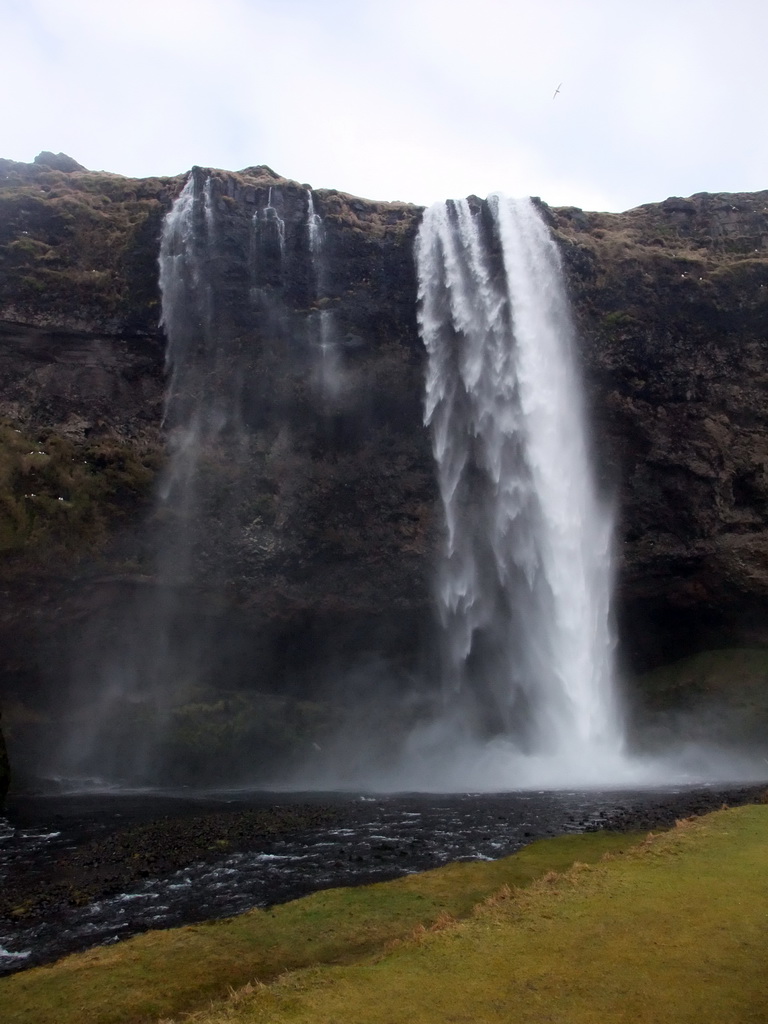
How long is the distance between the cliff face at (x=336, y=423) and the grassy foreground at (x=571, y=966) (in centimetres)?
2350

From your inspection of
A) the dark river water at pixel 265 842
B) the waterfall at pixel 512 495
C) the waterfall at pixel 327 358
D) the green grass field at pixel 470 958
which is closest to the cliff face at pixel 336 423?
the waterfall at pixel 327 358

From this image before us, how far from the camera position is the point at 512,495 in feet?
109

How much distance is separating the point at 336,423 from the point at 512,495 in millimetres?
8215

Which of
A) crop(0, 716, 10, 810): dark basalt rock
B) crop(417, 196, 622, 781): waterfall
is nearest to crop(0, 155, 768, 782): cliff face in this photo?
crop(417, 196, 622, 781): waterfall

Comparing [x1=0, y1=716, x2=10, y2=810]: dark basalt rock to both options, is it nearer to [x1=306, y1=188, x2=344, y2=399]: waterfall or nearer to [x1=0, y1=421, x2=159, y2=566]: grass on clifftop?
[x1=0, y1=421, x2=159, y2=566]: grass on clifftop

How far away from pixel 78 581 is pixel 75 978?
77.2 feet

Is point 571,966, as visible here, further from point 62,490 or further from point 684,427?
point 684,427

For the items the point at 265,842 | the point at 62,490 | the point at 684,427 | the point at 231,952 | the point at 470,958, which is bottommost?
the point at 231,952

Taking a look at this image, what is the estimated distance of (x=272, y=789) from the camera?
3023cm

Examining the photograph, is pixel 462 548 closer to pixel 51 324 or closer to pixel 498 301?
pixel 498 301

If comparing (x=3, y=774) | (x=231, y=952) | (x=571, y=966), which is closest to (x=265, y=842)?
(x=231, y=952)

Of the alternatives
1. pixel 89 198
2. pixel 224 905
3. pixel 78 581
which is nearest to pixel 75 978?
pixel 224 905

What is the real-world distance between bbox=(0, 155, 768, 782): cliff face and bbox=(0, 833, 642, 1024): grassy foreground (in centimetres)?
2136

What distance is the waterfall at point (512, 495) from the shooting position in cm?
3225
